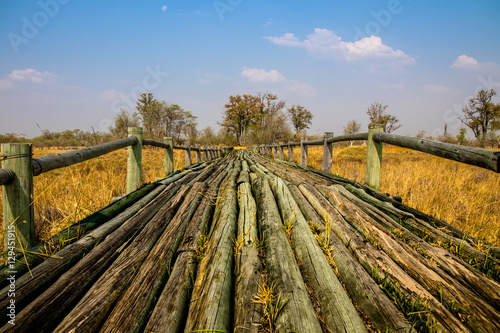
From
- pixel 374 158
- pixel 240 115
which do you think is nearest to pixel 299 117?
pixel 240 115

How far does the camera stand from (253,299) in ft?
4.10

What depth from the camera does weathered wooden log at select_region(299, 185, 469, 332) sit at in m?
1.13

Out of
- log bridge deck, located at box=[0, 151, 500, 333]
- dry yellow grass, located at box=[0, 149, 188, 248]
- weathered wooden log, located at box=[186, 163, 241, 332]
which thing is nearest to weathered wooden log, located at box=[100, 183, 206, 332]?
log bridge deck, located at box=[0, 151, 500, 333]

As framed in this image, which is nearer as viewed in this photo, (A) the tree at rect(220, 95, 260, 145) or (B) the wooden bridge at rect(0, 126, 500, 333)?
(B) the wooden bridge at rect(0, 126, 500, 333)

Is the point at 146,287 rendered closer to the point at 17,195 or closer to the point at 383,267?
the point at 17,195

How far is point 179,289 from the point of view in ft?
4.29

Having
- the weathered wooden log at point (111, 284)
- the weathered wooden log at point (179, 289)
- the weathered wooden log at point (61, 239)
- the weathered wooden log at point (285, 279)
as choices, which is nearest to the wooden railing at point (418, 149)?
the weathered wooden log at point (285, 279)

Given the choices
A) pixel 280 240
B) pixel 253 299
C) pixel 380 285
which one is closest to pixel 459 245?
pixel 380 285

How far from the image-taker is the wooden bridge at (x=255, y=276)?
1.13m

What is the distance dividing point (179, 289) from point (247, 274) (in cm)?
41

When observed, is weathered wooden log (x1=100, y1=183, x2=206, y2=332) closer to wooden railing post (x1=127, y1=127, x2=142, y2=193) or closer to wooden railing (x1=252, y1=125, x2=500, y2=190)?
wooden railing post (x1=127, y1=127, x2=142, y2=193)

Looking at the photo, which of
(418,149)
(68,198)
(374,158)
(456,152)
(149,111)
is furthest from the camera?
(149,111)

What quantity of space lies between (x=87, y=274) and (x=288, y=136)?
145 ft

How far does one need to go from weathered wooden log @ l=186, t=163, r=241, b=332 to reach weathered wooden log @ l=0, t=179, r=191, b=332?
663mm
